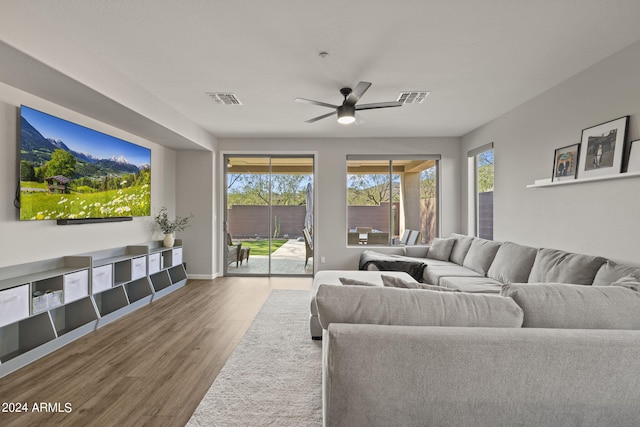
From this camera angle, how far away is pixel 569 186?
3314 millimetres

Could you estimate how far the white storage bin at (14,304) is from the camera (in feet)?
7.99

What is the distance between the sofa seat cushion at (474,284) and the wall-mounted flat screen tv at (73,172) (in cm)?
416

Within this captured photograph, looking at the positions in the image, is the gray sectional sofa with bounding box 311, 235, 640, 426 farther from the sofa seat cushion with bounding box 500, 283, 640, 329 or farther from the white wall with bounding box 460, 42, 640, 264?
the white wall with bounding box 460, 42, 640, 264

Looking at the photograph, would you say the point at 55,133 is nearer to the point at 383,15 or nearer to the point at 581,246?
the point at 383,15

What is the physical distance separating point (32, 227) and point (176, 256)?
2334 millimetres

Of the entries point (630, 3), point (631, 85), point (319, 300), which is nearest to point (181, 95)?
point (319, 300)

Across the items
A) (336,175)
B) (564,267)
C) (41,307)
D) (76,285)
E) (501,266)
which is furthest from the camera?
(336,175)

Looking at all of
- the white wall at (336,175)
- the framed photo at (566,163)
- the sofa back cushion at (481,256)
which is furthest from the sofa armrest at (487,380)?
the white wall at (336,175)

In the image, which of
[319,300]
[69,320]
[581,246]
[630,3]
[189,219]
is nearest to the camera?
[319,300]

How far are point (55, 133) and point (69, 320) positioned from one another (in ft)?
6.21

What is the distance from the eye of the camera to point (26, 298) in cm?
263

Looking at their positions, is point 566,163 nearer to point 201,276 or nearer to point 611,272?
point 611,272

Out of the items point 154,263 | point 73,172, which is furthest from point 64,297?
point 154,263

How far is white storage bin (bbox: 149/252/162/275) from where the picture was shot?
4.48m
